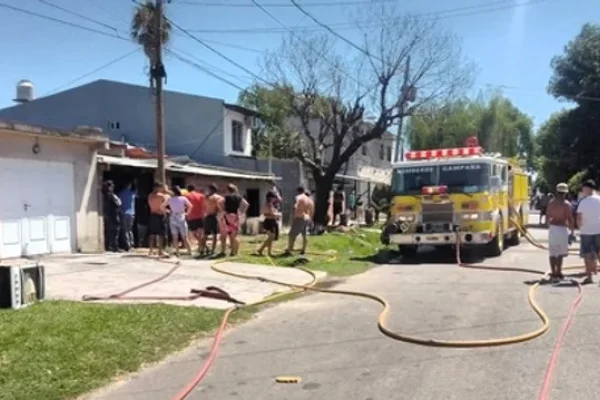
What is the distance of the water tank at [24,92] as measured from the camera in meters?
32.3

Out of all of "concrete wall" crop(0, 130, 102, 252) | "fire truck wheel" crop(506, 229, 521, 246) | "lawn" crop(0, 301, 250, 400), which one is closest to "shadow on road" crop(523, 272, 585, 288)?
"lawn" crop(0, 301, 250, 400)

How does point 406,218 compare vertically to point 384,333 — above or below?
above

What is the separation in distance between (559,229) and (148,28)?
44.0ft

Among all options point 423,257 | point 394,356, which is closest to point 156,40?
point 423,257

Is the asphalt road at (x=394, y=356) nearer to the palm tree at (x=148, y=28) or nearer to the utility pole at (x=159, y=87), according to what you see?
the utility pole at (x=159, y=87)

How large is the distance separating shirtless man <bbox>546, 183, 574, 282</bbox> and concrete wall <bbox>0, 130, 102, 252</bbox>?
10.7 m

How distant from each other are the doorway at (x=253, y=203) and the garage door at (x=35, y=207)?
43.5 ft

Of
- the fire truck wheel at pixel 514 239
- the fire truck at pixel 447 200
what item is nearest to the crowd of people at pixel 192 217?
the fire truck at pixel 447 200

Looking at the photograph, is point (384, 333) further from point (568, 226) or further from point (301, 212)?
point (301, 212)

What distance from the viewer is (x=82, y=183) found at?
16.2 metres

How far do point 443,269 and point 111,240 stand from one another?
8.34 m

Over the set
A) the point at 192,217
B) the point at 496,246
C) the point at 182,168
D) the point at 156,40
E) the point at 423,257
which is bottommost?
the point at 423,257

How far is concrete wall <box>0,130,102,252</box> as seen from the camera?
1521cm

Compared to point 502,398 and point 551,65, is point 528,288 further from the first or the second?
point 551,65
